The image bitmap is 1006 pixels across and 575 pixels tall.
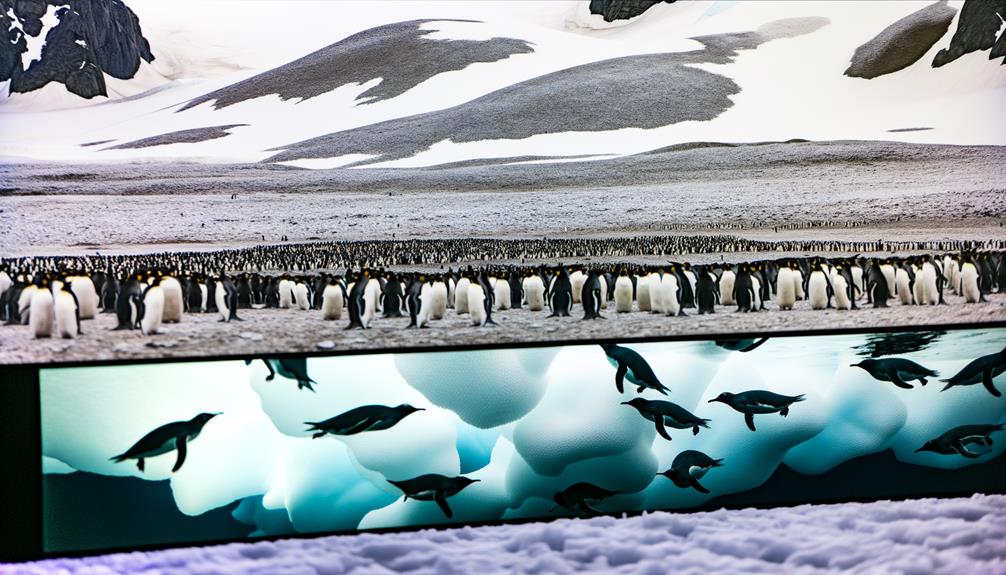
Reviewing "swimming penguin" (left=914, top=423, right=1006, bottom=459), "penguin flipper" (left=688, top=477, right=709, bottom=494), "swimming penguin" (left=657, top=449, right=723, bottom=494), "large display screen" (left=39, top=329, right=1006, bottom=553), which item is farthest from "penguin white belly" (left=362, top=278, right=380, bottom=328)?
"swimming penguin" (left=914, top=423, right=1006, bottom=459)

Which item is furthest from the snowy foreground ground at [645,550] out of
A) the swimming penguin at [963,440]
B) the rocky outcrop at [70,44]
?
the rocky outcrop at [70,44]

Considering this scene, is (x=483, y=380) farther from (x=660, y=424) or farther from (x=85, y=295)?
(x=85, y=295)

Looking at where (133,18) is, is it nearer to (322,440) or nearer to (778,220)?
(322,440)

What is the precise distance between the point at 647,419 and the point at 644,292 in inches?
17.0

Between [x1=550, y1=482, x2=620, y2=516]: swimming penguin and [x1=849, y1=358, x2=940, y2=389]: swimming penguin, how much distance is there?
1.01m

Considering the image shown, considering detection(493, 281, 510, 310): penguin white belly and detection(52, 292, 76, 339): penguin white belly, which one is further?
detection(493, 281, 510, 310): penguin white belly

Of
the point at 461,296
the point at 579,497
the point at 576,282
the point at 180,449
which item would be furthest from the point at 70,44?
the point at 579,497

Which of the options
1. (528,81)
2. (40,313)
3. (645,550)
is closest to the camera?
(40,313)

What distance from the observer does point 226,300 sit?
2.79 meters

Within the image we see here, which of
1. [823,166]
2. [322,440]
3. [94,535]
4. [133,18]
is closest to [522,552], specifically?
[322,440]

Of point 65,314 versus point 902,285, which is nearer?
point 65,314

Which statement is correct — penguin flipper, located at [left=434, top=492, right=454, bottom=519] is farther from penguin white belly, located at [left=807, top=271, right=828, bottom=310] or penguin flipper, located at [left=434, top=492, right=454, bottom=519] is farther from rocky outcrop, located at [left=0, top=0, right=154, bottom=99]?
rocky outcrop, located at [left=0, top=0, right=154, bottom=99]

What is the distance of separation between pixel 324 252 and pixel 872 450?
2.01 m

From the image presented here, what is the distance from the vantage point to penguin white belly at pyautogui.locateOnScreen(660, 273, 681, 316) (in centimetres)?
303
